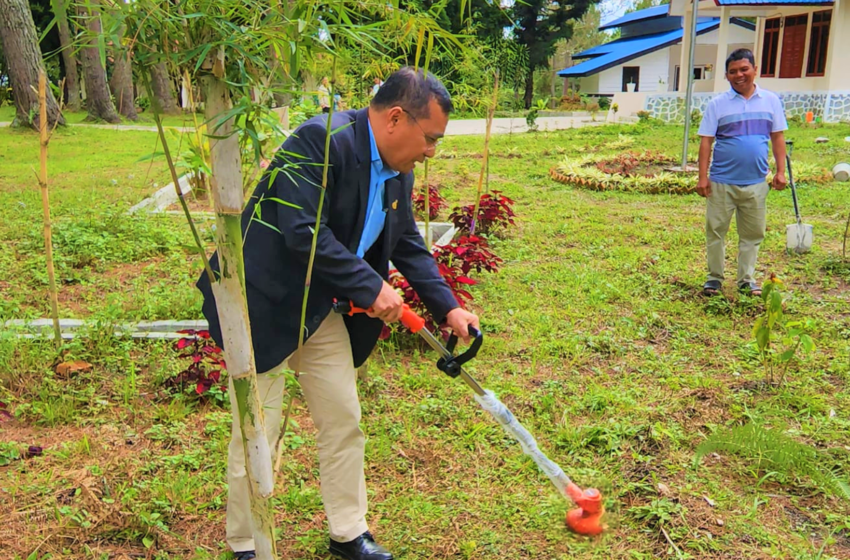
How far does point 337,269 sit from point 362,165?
346 mm

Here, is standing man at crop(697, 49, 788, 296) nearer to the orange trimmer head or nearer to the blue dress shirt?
the orange trimmer head

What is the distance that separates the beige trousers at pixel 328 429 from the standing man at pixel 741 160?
380 centimetres

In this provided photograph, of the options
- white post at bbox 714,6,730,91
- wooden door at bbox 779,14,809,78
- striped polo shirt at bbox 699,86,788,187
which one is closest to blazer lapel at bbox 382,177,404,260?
striped polo shirt at bbox 699,86,788,187

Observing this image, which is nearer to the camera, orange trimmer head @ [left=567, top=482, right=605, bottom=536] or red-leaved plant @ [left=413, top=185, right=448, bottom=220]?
orange trimmer head @ [left=567, top=482, right=605, bottom=536]

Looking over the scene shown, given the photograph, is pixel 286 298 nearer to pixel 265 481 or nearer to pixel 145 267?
pixel 265 481

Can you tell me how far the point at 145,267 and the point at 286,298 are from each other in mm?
3745

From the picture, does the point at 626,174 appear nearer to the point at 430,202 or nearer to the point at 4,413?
the point at 430,202

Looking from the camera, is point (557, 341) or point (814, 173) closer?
point (557, 341)

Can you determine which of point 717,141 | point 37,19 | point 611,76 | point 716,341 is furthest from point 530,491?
point 611,76

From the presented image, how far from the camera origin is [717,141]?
5258mm

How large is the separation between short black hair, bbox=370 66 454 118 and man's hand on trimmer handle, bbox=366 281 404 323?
536 mm

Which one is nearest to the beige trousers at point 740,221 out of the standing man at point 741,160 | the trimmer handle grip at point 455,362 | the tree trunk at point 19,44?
the standing man at point 741,160

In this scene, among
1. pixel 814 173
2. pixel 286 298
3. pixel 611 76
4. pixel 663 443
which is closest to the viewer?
pixel 286 298

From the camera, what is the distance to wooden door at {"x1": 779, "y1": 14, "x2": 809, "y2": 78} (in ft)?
61.5
